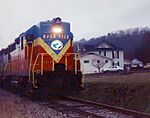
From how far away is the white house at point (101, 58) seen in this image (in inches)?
3014

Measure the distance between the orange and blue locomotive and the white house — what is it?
50.7 meters

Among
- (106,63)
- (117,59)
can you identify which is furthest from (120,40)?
(106,63)

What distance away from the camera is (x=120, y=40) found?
4961 inches

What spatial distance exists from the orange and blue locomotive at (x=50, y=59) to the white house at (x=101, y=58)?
5066 centimetres

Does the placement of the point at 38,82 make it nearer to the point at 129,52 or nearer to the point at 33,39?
the point at 33,39

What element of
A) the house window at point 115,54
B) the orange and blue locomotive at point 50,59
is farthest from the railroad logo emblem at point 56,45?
the house window at point 115,54

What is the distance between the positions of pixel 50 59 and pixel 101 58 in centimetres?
6466

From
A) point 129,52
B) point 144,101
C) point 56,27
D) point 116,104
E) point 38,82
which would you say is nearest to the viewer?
point 144,101

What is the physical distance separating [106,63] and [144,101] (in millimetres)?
71017

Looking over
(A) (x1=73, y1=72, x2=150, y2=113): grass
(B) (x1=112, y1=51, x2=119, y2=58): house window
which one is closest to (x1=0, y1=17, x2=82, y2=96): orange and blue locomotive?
(A) (x1=73, y1=72, x2=150, y2=113): grass

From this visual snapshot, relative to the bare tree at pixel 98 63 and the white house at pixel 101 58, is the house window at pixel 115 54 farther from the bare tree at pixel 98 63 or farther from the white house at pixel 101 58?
the bare tree at pixel 98 63

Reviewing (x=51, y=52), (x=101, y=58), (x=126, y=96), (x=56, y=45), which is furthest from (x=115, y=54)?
(x=126, y=96)

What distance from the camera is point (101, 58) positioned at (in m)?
82.1

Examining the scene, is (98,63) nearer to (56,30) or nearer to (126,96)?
(56,30)
